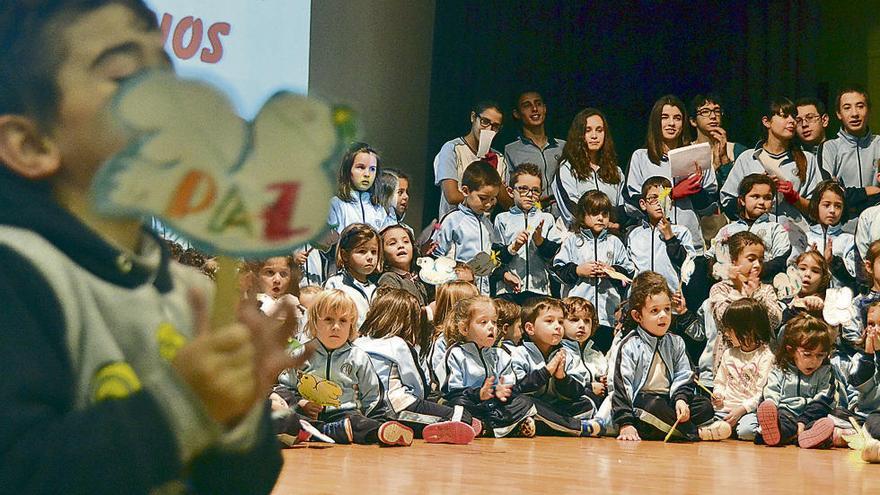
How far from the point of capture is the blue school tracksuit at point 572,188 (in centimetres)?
585

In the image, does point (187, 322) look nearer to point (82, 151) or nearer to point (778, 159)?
point (82, 151)

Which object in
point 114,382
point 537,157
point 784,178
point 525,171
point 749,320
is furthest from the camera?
point 537,157

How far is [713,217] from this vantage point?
19.7 ft

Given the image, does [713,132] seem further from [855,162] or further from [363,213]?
[363,213]

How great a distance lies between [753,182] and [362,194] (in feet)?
6.95

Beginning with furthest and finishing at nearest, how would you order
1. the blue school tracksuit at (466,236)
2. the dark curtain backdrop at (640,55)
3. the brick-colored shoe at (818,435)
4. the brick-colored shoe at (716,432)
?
the dark curtain backdrop at (640,55)
the blue school tracksuit at (466,236)
the brick-colored shoe at (716,432)
the brick-colored shoe at (818,435)

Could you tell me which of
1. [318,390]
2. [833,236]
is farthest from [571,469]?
[833,236]

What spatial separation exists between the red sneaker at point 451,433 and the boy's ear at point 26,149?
3815mm

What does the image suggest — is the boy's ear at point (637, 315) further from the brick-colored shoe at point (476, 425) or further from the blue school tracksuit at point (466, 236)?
the brick-colored shoe at point (476, 425)

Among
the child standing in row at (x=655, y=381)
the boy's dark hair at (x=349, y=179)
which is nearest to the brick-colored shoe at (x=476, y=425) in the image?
the child standing in row at (x=655, y=381)

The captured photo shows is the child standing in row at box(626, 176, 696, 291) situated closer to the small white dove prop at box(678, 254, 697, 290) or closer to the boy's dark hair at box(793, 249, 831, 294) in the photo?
the small white dove prop at box(678, 254, 697, 290)

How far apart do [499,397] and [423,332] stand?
45 cm

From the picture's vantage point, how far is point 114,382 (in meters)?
0.96

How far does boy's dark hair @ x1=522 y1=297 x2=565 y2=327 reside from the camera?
5.34 m
